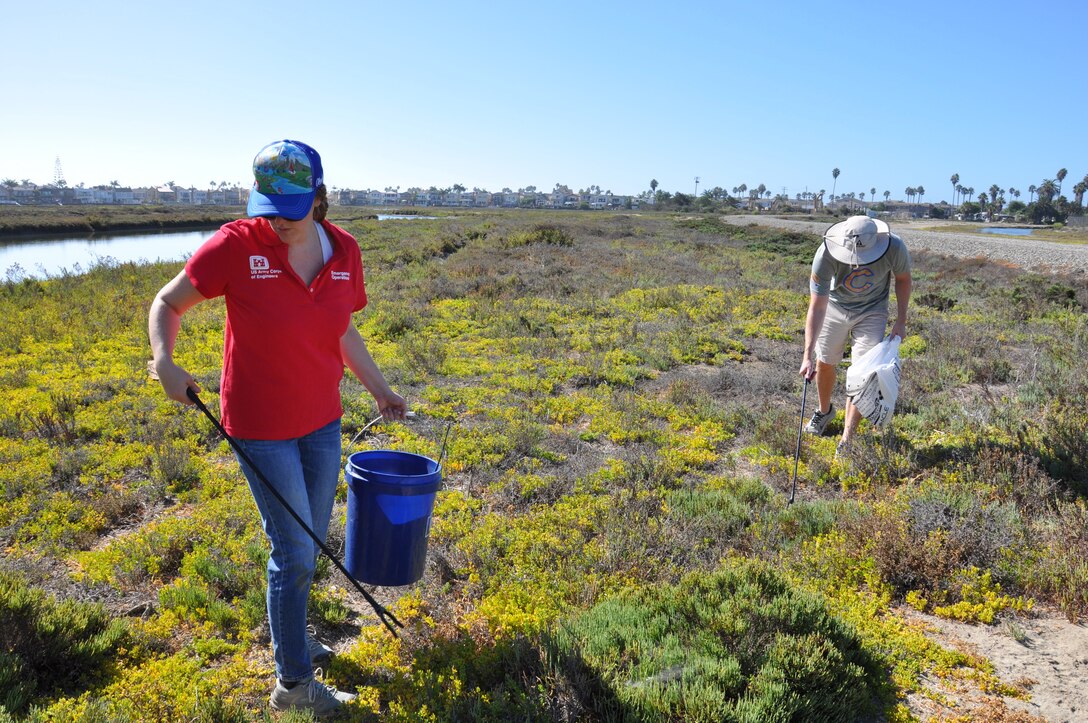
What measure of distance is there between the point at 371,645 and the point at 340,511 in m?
1.72

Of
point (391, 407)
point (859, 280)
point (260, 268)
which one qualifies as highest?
point (260, 268)

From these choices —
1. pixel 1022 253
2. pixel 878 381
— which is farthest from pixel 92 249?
pixel 1022 253

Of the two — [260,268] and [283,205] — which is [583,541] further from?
[283,205]

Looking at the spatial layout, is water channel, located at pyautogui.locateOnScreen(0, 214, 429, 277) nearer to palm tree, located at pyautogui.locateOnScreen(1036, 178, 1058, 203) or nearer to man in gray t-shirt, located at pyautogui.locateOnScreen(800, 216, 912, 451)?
man in gray t-shirt, located at pyautogui.locateOnScreen(800, 216, 912, 451)

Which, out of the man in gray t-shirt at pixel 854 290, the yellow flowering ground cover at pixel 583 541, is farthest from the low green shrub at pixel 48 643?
the man in gray t-shirt at pixel 854 290

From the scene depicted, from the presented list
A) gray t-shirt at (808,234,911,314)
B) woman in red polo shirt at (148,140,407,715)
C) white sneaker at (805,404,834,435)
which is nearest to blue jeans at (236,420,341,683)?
woman in red polo shirt at (148,140,407,715)

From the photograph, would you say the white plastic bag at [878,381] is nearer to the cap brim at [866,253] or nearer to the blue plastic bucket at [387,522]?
the cap brim at [866,253]

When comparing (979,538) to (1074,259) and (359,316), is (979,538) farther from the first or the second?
(1074,259)

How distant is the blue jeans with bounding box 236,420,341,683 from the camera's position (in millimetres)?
2559

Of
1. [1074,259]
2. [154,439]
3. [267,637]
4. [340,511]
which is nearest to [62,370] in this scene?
[154,439]

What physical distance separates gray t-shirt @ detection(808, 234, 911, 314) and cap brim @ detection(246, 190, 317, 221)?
4428 millimetres

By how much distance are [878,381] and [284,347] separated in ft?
15.0

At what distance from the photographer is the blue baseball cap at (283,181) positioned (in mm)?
2406

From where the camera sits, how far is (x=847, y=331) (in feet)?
18.8
